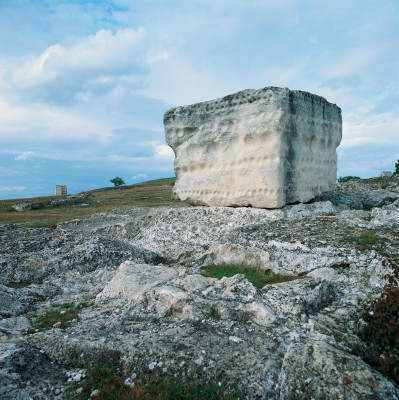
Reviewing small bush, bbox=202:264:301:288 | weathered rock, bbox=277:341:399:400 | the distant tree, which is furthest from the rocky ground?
the distant tree

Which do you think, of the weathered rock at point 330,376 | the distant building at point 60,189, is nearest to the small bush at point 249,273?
the weathered rock at point 330,376

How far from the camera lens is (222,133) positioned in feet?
39.4

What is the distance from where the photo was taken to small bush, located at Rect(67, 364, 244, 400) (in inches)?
141

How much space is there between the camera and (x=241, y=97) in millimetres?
11500

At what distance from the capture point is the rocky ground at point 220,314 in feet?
12.3

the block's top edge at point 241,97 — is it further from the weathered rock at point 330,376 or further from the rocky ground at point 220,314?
the weathered rock at point 330,376

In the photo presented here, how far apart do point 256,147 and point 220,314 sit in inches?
289

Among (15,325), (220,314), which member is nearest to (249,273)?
(220,314)

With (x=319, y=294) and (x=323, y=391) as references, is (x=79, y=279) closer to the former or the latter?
(x=319, y=294)

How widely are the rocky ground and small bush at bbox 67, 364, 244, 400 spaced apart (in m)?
0.11

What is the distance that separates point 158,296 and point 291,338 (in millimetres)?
2278

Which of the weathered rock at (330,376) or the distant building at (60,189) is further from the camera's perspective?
the distant building at (60,189)

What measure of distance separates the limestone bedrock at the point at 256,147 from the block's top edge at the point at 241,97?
3cm

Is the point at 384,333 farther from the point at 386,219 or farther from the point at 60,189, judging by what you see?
the point at 60,189
